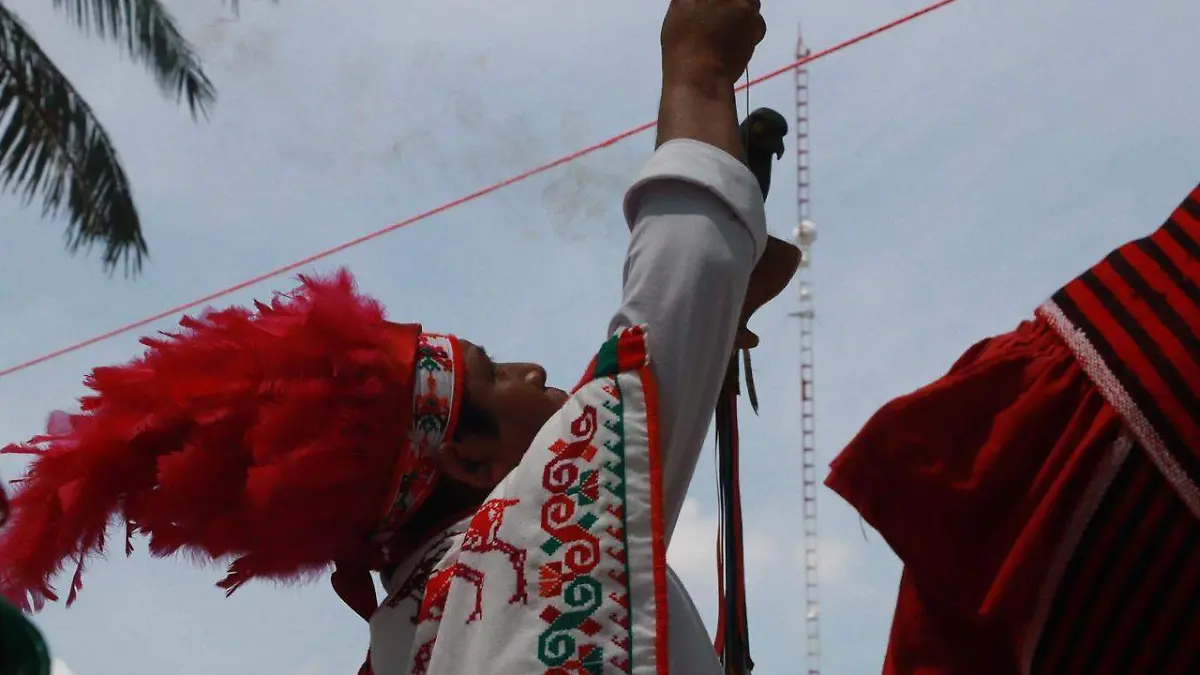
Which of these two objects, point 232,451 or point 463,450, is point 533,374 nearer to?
point 463,450

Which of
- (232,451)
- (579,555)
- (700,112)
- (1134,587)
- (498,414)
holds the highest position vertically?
(700,112)

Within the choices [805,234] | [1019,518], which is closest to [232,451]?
[1019,518]

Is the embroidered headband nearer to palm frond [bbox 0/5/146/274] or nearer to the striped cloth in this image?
the striped cloth

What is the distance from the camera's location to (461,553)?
185 cm

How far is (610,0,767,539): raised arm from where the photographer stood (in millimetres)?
1739

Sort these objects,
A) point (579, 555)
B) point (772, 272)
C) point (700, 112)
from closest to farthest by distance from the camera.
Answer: point (579, 555)
point (700, 112)
point (772, 272)

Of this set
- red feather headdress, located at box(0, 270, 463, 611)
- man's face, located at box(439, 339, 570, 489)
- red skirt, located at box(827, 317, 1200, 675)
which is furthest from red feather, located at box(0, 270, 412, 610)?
red skirt, located at box(827, 317, 1200, 675)

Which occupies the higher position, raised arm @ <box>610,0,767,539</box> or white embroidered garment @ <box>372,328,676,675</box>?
raised arm @ <box>610,0,767,539</box>

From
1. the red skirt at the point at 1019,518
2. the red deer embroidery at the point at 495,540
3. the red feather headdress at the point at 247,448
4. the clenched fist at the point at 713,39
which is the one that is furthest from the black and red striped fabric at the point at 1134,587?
the red feather headdress at the point at 247,448

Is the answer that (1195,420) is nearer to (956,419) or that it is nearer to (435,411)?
(956,419)

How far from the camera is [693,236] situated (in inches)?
68.4

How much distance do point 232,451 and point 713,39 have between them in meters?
0.82

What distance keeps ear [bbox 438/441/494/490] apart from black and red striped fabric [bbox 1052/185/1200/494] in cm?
87

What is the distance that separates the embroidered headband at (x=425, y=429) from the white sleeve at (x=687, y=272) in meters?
0.43
